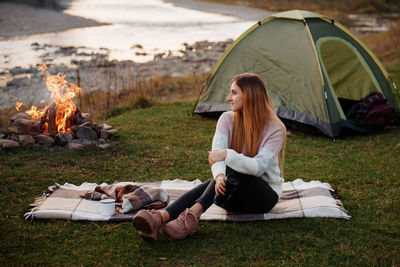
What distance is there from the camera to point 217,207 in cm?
449

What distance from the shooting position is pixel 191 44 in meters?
20.6

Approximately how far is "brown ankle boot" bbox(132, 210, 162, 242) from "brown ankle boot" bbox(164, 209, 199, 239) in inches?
3.6

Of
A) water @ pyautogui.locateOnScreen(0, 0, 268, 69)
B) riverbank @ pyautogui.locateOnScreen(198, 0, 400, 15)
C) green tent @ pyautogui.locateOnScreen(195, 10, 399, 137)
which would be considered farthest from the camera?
riverbank @ pyautogui.locateOnScreen(198, 0, 400, 15)

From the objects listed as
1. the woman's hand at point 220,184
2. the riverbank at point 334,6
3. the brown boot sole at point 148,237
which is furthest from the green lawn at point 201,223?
the riverbank at point 334,6

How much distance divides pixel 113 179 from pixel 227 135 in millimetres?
2047

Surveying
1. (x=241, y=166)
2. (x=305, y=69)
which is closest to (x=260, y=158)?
(x=241, y=166)

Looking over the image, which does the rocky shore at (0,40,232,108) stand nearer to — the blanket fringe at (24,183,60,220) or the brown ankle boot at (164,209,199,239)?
the blanket fringe at (24,183,60,220)

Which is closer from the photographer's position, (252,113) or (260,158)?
(260,158)

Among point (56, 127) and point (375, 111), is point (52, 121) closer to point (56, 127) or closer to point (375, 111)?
point (56, 127)

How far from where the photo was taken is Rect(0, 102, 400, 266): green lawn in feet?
12.1

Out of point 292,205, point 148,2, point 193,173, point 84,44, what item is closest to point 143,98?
point 193,173

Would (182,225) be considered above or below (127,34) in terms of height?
above

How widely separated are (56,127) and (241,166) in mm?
3953

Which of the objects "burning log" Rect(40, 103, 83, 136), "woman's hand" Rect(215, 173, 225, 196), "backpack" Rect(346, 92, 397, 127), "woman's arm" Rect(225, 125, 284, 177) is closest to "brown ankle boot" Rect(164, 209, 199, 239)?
"woman's hand" Rect(215, 173, 225, 196)
